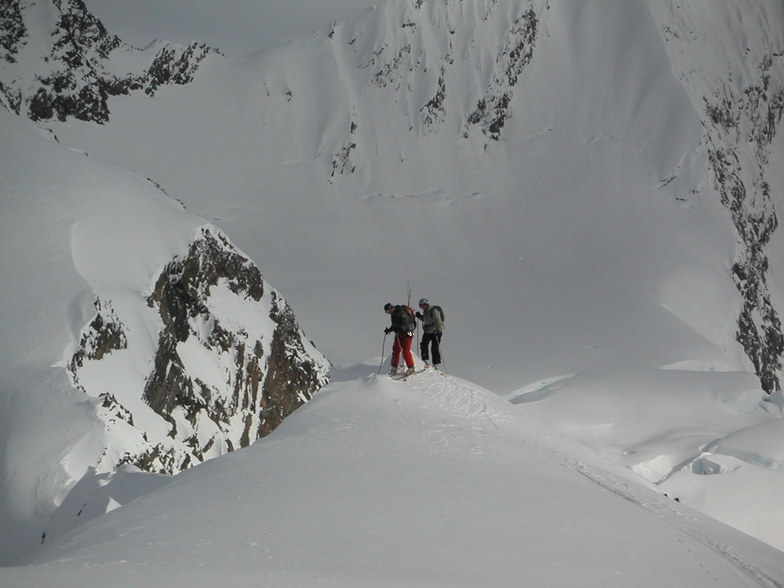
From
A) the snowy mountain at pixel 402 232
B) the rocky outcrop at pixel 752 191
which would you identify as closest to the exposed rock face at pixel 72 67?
the snowy mountain at pixel 402 232

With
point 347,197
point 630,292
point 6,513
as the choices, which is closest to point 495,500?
point 6,513

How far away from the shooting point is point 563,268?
85.1 meters

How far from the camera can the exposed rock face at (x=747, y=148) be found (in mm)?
87938

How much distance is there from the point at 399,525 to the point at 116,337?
2298 centimetres

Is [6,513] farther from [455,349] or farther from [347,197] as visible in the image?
[347,197]

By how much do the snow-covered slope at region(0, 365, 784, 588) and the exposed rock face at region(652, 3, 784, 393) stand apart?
7472cm

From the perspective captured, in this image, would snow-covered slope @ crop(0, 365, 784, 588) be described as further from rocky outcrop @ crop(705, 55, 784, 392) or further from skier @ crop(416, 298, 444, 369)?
rocky outcrop @ crop(705, 55, 784, 392)

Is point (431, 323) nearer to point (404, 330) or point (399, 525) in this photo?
point (404, 330)

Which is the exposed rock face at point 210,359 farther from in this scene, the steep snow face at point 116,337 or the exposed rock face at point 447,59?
the exposed rock face at point 447,59

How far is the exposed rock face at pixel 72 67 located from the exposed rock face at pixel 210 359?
59993mm

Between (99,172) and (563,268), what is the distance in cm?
5553

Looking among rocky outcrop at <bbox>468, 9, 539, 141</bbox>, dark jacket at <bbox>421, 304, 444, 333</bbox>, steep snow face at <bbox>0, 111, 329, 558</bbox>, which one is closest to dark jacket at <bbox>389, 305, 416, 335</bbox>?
dark jacket at <bbox>421, 304, 444, 333</bbox>

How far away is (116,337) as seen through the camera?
93.1 ft

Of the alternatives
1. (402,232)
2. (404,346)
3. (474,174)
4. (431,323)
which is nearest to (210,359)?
(431,323)
